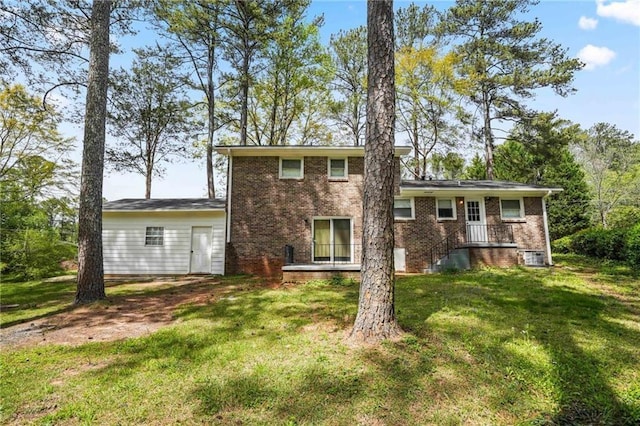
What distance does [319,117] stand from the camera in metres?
22.7

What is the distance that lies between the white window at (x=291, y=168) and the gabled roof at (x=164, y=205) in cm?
282

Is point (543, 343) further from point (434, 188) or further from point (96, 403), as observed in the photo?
point (434, 188)

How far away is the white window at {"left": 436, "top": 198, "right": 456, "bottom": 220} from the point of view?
1286 cm

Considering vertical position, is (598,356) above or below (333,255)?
below

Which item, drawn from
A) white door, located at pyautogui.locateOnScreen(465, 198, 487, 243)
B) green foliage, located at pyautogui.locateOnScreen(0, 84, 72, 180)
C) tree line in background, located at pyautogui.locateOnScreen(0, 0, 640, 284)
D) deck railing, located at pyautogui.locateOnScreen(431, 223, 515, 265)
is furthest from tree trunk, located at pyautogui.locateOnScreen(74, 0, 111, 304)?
white door, located at pyautogui.locateOnScreen(465, 198, 487, 243)

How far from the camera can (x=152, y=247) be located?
1248 centimetres

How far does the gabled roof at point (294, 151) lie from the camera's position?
1209 centimetres

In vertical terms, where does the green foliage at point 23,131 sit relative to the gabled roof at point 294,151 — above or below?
above

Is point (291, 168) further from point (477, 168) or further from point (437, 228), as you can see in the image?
point (477, 168)

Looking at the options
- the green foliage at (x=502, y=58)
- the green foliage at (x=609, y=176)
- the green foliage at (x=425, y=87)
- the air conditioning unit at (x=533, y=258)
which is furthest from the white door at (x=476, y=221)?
the green foliage at (x=609, y=176)

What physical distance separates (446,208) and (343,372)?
10931 mm

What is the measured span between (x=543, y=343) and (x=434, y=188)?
886cm

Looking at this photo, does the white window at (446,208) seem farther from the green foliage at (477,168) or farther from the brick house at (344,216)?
the green foliage at (477,168)

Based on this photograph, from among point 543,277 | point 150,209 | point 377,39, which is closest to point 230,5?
point 150,209
